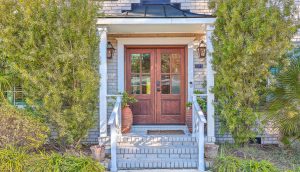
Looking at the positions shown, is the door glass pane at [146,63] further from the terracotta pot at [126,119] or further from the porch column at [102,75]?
the porch column at [102,75]

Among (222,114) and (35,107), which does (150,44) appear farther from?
(35,107)

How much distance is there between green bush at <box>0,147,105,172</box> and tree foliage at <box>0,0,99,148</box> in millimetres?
811

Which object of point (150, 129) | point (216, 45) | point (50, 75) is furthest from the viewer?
point (150, 129)

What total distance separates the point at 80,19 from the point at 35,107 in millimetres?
1919

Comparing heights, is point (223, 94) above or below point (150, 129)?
above

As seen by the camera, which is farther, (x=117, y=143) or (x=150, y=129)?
(x=150, y=129)

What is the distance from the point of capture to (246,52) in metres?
4.87

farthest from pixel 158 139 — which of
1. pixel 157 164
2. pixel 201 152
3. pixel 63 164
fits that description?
pixel 63 164

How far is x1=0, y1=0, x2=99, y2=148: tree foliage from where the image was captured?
4.87 m

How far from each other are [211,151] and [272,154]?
4.50 feet

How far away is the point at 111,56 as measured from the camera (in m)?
6.70

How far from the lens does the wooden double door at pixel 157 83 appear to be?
23.2 ft

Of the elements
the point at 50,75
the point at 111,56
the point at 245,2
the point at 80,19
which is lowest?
the point at 50,75

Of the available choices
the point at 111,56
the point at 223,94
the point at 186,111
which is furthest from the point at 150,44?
the point at 223,94
